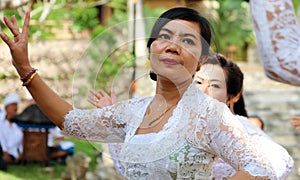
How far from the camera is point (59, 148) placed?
11000 millimetres

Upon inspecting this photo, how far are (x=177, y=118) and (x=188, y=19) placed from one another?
1.07 ft

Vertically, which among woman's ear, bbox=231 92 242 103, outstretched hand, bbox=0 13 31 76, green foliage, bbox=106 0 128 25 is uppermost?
outstretched hand, bbox=0 13 31 76

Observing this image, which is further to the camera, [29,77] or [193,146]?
[29,77]

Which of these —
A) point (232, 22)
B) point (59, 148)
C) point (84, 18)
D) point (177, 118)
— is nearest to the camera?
point (177, 118)

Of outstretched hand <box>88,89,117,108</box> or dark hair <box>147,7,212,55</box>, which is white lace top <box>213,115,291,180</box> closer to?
outstretched hand <box>88,89,117,108</box>

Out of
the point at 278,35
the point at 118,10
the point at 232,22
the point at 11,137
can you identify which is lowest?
the point at 232,22

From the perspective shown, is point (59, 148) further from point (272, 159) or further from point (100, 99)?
point (100, 99)

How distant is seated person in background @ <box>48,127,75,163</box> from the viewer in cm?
1091

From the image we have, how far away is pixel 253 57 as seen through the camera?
1889cm

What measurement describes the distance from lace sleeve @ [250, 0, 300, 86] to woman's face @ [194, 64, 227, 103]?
1018mm

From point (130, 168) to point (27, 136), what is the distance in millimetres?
7940

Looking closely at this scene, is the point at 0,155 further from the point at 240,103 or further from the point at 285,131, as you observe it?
the point at 240,103

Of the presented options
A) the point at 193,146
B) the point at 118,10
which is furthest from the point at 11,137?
the point at 193,146

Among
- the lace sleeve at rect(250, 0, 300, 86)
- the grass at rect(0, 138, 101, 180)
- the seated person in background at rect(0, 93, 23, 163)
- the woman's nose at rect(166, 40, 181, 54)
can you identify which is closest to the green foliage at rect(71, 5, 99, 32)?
the grass at rect(0, 138, 101, 180)
